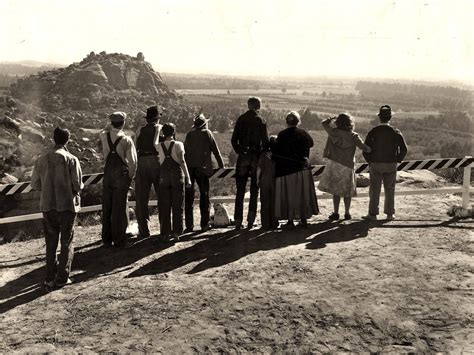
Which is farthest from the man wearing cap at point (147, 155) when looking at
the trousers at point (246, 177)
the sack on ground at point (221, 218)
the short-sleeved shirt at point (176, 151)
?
the sack on ground at point (221, 218)

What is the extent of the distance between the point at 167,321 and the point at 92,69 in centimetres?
12281

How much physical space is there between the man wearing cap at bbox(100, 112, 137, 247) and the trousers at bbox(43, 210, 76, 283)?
1.15 meters

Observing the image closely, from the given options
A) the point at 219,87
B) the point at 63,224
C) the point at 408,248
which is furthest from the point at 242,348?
the point at 219,87

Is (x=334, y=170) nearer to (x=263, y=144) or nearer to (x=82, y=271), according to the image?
(x=263, y=144)

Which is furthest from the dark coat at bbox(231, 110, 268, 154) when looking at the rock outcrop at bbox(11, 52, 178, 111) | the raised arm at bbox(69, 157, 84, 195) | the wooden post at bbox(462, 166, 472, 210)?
the rock outcrop at bbox(11, 52, 178, 111)

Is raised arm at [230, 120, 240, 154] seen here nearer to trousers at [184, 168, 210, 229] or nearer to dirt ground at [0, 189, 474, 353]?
trousers at [184, 168, 210, 229]

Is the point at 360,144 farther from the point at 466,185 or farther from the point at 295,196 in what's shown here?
the point at 466,185

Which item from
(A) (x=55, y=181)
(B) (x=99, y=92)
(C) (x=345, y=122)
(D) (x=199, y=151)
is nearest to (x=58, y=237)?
(A) (x=55, y=181)

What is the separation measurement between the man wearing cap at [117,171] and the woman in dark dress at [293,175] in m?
2.22

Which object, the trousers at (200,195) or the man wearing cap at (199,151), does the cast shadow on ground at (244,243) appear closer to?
the trousers at (200,195)

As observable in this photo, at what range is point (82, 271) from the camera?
7324 millimetres

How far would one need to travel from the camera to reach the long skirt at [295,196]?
8.64 metres

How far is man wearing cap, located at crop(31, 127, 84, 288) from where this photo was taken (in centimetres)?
654

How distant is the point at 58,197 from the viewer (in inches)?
257
